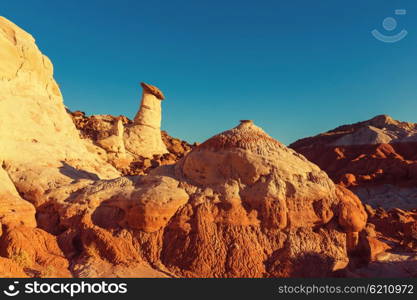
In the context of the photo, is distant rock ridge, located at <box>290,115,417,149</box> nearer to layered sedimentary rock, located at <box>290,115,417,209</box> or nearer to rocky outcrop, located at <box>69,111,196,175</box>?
layered sedimentary rock, located at <box>290,115,417,209</box>

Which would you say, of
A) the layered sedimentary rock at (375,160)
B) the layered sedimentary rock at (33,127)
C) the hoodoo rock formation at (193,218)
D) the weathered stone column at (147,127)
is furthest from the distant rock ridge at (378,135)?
the layered sedimentary rock at (33,127)

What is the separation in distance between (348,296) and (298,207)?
6.36ft

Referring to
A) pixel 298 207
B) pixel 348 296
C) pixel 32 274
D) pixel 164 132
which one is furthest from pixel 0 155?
pixel 164 132

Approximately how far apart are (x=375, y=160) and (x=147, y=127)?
22391 millimetres

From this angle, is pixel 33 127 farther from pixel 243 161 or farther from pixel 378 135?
pixel 378 135

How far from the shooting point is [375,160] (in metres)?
31.8

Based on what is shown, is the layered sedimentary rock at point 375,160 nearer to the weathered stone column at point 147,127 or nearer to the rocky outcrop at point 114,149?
the weathered stone column at point 147,127

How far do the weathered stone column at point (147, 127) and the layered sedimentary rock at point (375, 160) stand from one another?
1391 centimetres

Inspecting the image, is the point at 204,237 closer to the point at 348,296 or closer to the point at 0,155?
the point at 348,296

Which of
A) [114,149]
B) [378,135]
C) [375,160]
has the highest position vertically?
[378,135]

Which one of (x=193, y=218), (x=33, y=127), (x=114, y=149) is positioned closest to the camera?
(x=193, y=218)

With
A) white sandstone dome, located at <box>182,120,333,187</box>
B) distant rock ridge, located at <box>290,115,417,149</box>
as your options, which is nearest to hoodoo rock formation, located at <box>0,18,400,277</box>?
white sandstone dome, located at <box>182,120,333,187</box>

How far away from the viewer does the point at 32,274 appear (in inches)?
212

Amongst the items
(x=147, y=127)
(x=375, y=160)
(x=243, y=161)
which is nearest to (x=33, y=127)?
(x=243, y=161)
